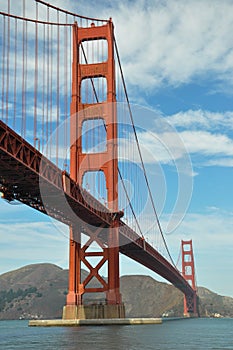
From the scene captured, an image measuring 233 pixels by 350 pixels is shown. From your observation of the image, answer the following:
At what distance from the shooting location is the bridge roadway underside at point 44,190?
3020cm

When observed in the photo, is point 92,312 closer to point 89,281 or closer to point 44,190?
point 89,281

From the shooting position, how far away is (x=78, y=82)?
161 feet

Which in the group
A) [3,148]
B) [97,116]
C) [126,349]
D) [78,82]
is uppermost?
[78,82]

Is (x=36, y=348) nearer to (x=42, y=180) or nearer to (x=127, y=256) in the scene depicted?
(x=42, y=180)

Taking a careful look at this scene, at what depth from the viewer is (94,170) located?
46562mm

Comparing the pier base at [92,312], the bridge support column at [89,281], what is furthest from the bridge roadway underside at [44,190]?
the pier base at [92,312]

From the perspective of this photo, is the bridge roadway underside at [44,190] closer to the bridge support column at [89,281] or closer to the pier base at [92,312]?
the bridge support column at [89,281]

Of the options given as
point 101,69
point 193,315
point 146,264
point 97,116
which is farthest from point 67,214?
point 193,315

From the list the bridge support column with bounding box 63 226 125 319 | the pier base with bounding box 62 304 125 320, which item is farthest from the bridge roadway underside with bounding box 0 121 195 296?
the pier base with bounding box 62 304 125 320

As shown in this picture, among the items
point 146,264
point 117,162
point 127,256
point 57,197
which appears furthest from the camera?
point 146,264

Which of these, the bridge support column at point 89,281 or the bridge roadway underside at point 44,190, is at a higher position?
the bridge roadway underside at point 44,190

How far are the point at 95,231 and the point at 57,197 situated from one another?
35.7 feet

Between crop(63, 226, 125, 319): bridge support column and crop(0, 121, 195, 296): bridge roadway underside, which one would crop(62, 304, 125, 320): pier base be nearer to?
crop(63, 226, 125, 319): bridge support column

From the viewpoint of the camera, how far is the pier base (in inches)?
1740
